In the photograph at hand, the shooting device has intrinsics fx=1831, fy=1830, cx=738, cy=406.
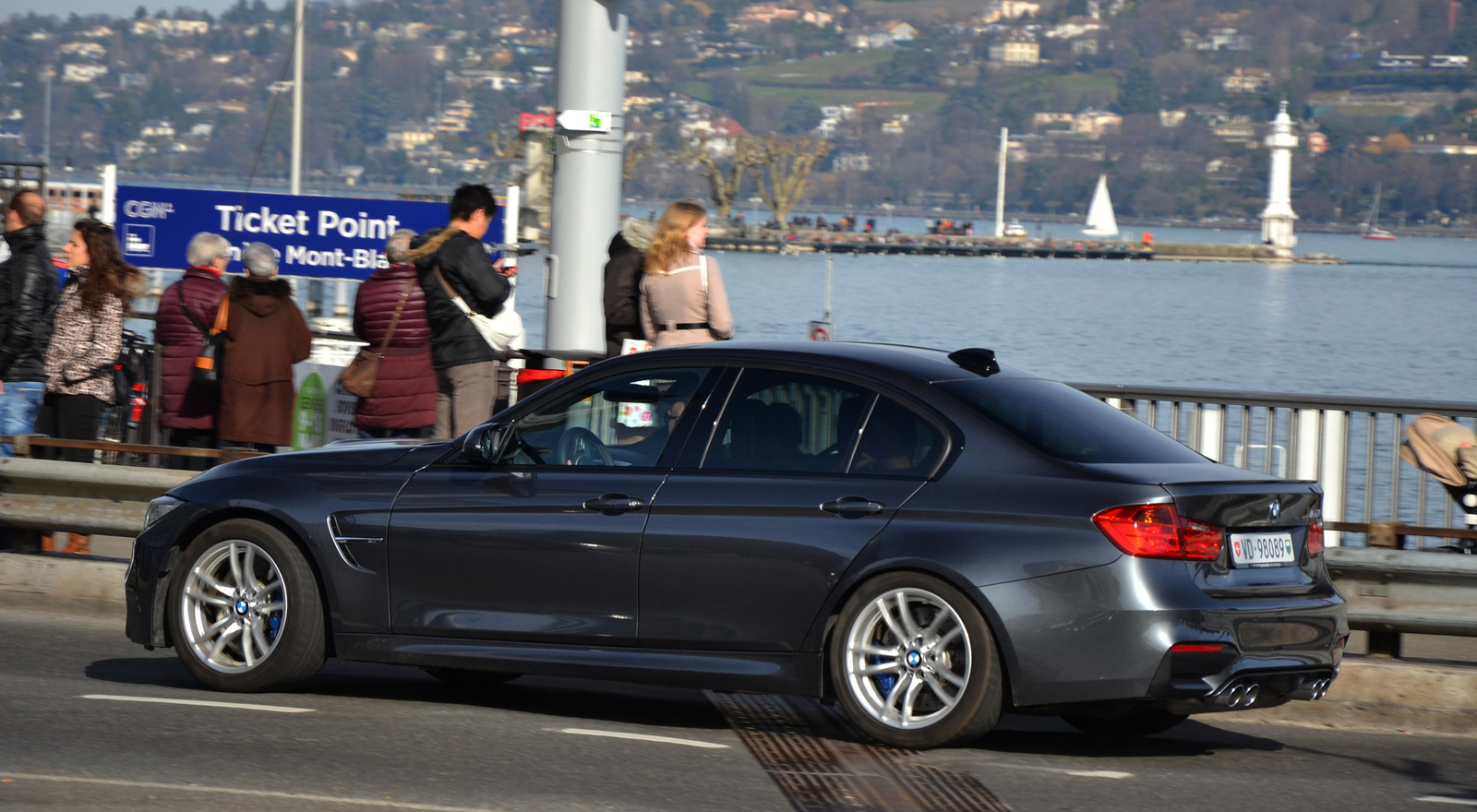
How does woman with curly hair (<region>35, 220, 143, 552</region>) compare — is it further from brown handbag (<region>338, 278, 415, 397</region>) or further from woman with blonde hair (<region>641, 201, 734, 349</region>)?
woman with blonde hair (<region>641, 201, 734, 349</region>)

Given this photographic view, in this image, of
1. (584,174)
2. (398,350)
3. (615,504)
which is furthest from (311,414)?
(615,504)

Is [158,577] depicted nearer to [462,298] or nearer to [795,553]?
[795,553]

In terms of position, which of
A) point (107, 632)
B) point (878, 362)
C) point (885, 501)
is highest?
point (878, 362)

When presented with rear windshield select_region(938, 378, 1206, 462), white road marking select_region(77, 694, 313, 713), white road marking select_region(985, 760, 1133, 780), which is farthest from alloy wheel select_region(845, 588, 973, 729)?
white road marking select_region(77, 694, 313, 713)

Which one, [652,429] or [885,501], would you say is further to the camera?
[652,429]

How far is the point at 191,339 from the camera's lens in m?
11.1

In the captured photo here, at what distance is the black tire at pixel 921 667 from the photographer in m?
6.10

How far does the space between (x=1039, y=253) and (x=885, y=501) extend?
17747cm

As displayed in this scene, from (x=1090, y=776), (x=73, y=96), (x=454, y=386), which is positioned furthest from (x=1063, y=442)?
(x=73, y=96)

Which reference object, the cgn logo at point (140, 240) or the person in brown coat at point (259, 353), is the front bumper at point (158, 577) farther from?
the cgn logo at point (140, 240)

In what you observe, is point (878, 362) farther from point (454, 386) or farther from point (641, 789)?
point (454, 386)

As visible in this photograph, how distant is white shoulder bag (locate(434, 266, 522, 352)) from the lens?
31.7 feet

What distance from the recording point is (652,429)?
22.0 ft

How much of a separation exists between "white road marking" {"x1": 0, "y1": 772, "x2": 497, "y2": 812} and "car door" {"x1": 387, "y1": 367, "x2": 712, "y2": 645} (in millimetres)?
1311
